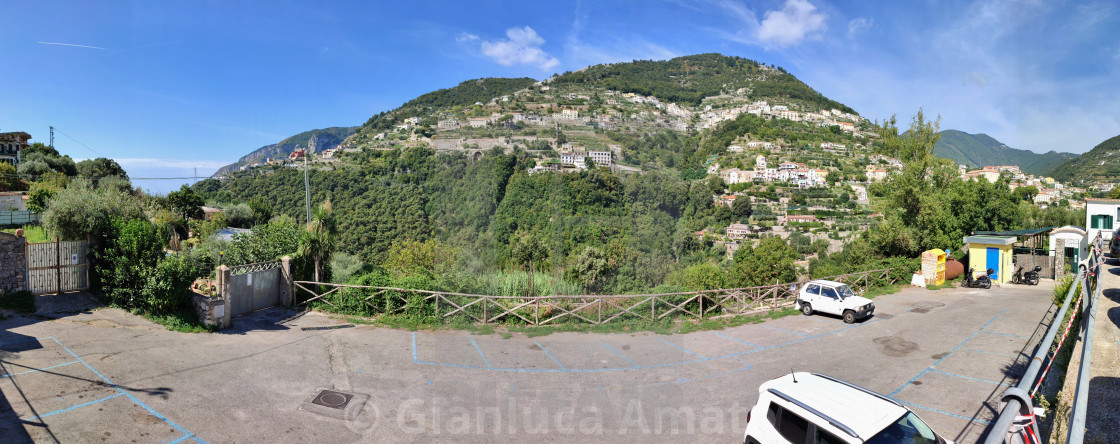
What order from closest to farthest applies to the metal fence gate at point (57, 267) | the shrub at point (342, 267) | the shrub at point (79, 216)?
the metal fence gate at point (57, 267) < the shrub at point (79, 216) < the shrub at point (342, 267)

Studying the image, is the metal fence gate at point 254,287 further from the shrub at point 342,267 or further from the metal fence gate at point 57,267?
the metal fence gate at point 57,267

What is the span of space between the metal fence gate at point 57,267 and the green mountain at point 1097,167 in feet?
534

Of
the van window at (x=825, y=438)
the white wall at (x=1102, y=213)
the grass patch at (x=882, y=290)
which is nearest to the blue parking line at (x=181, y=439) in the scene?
the van window at (x=825, y=438)

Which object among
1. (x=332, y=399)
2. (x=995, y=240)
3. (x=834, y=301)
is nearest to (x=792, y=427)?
(x=332, y=399)

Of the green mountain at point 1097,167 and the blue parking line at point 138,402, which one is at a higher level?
the green mountain at point 1097,167

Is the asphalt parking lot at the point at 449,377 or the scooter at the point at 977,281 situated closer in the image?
the asphalt parking lot at the point at 449,377

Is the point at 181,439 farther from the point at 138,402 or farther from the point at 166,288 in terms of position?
the point at 166,288

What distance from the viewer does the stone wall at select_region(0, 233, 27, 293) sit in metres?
11.2

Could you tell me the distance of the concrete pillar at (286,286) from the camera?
14367 millimetres

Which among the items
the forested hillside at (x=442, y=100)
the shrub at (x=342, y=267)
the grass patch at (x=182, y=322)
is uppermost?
the forested hillside at (x=442, y=100)

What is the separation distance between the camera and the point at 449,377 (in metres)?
8.90

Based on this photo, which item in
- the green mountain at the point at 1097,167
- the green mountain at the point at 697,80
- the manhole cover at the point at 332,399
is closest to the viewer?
the manhole cover at the point at 332,399

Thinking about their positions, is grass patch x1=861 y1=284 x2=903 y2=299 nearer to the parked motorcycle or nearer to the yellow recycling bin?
the yellow recycling bin

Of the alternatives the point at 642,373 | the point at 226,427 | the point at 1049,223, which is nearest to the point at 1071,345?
the point at 642,373
